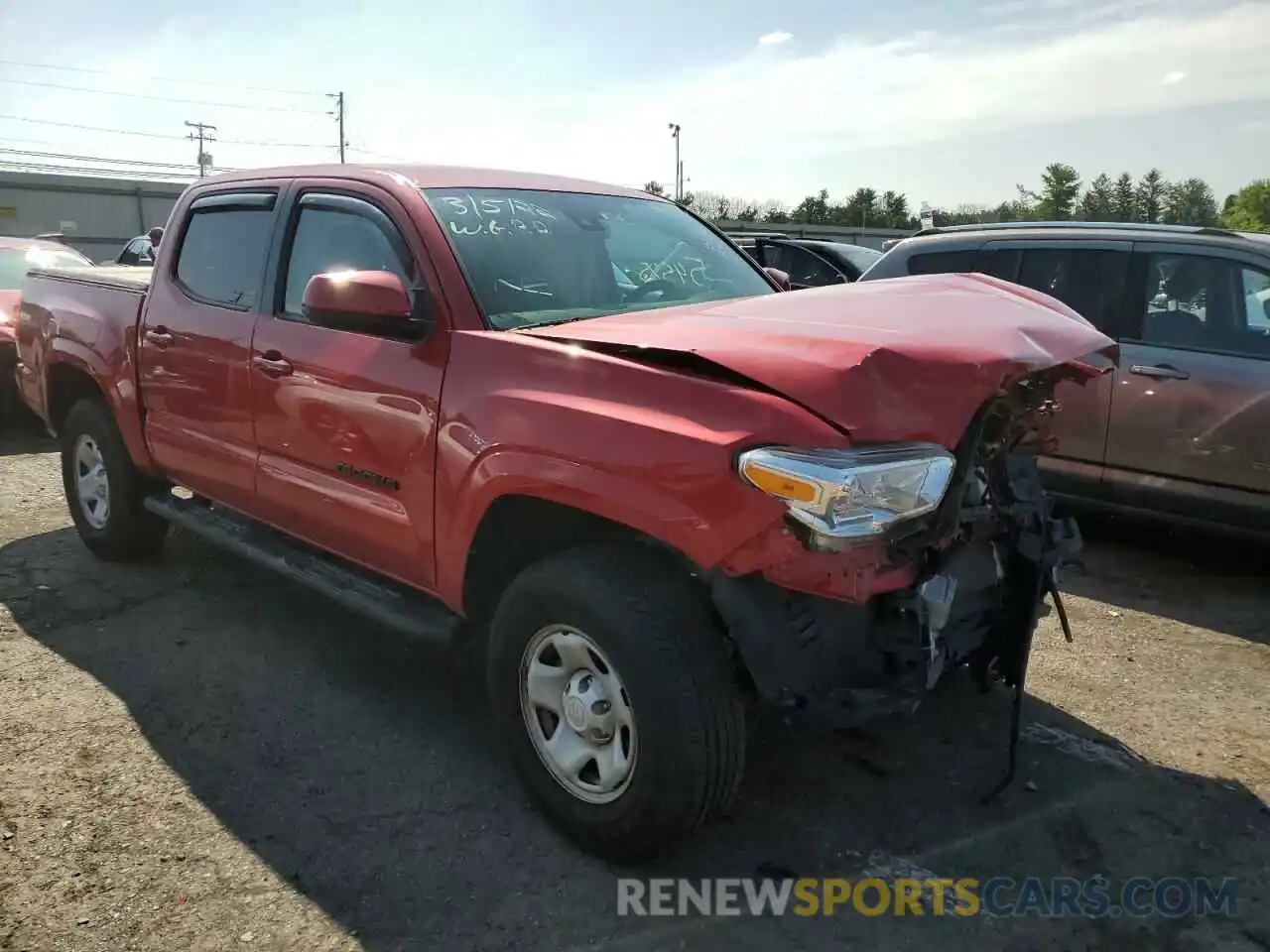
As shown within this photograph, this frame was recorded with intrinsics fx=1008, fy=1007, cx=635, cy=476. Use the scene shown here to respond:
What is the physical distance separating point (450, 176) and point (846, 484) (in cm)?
218

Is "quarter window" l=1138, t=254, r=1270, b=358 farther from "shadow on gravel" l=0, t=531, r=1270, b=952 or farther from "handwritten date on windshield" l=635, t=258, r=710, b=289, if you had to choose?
"handwritten date on windshield" l=635, t=258, r=710, b=289

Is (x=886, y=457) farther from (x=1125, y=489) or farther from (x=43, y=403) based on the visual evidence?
(x=43, y=403)

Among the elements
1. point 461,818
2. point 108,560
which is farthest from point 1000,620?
point 108,560

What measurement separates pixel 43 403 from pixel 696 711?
185 inches

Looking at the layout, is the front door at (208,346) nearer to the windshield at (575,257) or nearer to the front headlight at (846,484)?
the windshield at (575,257)

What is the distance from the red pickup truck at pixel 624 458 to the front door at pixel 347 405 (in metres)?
0.01

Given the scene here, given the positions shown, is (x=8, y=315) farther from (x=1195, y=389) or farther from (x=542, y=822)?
(x=1195, y=389)

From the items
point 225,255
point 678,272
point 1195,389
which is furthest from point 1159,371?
point 225,255

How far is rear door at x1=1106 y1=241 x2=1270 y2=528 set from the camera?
16.1 ft

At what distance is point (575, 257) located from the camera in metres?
3.61

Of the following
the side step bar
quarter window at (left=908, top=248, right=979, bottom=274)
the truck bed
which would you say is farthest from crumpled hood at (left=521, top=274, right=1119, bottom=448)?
quarter window at (left=908, top=248, right=979, bottom=274)

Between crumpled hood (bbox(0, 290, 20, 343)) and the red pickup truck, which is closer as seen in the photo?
the red pickup truck

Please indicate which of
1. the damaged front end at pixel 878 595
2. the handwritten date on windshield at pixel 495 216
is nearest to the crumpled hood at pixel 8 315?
the handwritten date on windshield at pixel 495 216

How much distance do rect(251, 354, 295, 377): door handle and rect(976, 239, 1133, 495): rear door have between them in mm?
3819
